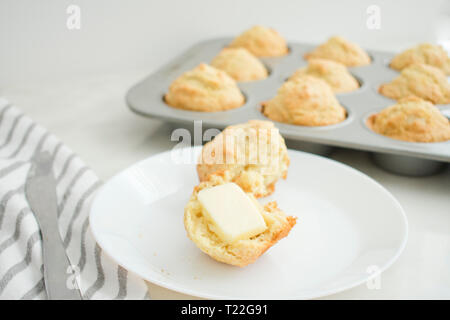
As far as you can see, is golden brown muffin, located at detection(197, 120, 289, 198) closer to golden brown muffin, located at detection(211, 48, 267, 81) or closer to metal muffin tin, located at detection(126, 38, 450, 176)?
metal muffin tin, located at detection(126, 38, 450, 176)

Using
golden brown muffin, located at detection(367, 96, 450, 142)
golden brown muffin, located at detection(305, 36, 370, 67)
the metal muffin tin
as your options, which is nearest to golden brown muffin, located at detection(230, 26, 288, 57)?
the metal muffin tin

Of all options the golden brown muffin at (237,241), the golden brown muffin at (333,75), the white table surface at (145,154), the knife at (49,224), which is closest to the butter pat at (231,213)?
the golden brown muffin at (237,241)

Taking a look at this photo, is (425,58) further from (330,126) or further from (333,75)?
(330,126)

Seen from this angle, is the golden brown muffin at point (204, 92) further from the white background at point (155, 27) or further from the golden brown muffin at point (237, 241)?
the white background at point (155, 27)

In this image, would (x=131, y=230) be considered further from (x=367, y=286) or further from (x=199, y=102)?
(x=199, y=102)

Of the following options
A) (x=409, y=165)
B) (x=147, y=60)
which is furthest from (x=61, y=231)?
(x=147, y=60)
